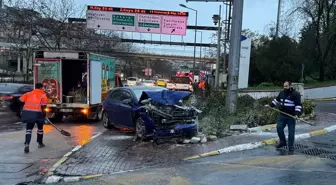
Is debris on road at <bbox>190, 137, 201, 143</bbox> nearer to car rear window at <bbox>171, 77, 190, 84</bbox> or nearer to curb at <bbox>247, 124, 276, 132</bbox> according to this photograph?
curb at <bbox>247, 124, 276, 132</bbox>

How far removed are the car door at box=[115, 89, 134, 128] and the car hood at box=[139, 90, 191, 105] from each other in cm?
77

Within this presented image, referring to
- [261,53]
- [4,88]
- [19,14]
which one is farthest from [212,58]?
[4,88]

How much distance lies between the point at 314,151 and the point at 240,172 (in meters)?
2.87

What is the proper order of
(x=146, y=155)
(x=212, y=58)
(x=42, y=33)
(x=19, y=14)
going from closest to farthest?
(x=146, y=155) → (x=19, y=14) → (x=42, y=33) → (x=212, y=58)

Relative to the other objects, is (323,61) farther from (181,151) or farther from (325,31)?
(181,151)

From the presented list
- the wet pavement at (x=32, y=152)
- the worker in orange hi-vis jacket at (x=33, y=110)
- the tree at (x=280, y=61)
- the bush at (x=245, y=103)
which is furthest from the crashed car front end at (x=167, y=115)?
the tree at (x=280, y=61)

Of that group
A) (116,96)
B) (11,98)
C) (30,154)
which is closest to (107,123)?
(116,96)

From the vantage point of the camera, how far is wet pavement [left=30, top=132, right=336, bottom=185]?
6.61 metres

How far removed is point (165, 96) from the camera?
35.3 ft

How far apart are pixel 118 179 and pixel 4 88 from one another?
486 inches

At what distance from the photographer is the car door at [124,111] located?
1141 centimetres

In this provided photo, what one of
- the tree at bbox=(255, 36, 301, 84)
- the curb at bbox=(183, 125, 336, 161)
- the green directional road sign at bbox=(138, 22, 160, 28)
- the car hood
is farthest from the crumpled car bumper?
the tree at bbox=(255, 36, 301, 84)

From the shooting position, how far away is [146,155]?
8766 millimetres

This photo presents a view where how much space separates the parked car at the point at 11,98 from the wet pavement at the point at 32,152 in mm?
2772
